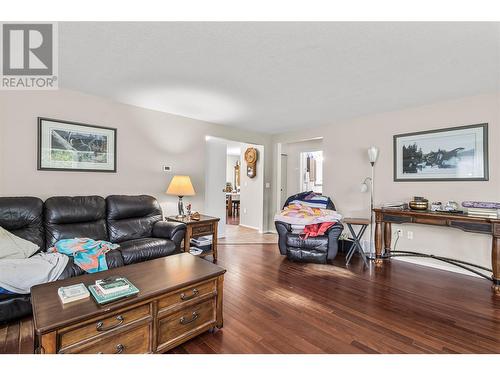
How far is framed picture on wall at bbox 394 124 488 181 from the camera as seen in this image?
3.03m

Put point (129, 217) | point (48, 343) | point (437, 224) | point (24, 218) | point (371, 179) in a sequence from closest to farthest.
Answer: point (48, 343), point (24, 218), point (437, 224), point (129, 217), point (371, 179)

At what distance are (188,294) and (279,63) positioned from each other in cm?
207

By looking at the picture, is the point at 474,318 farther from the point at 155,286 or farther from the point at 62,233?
the point at 62,233

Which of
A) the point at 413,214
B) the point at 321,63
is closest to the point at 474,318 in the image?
the point at 413,214

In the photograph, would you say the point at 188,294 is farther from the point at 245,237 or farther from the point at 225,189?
the point at 225,189

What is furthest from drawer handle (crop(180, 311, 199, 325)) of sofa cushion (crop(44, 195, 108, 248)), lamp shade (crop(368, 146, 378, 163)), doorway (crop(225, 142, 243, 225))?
doorway (crop(225, 142, 243, 225))

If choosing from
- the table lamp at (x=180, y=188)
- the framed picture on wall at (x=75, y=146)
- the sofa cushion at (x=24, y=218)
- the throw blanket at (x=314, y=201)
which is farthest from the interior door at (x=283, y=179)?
the sofa cushion at (x=24, y=218)

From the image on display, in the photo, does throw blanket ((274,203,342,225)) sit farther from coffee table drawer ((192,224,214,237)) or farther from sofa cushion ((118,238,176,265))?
sofa cushion ((118,238,176,265))

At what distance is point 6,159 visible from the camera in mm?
2643

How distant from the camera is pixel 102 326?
1.29 meters

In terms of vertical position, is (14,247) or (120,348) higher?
(14,247)

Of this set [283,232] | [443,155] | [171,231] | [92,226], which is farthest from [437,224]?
[92,226]

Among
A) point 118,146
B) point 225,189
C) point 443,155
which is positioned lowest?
point 225,189

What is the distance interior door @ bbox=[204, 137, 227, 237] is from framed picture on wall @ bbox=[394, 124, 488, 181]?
10.5 ft
